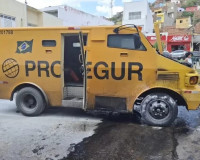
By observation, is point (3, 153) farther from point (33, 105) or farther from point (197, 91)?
point (197, 91)

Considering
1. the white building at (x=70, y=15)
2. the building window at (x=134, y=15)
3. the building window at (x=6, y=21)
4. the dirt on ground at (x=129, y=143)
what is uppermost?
the building window at (x=134, y=15)

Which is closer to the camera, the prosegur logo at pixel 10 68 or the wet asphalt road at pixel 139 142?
the wet asphalt road at pixel 139 142

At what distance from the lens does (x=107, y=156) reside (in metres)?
3.94

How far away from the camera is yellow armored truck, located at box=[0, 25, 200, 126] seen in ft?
17.6

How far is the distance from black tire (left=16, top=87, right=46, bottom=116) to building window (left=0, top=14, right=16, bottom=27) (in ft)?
41.8

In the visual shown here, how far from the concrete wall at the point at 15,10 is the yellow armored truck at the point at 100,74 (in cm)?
1275

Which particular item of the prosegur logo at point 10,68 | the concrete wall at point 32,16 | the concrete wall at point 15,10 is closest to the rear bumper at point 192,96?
the prosegur logo at point 10,68

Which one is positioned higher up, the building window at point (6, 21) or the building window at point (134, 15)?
the building window at point (134, 15)

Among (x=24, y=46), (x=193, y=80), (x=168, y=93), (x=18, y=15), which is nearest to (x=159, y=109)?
(x=168, y=93)

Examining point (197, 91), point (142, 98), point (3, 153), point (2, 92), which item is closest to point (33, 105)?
point (2, 92)

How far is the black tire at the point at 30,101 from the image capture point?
20.2 feet

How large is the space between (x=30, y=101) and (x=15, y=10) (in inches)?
574

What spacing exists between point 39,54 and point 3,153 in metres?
2.77

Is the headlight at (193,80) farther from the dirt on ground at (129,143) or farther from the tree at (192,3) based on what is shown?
the tree at (192,3)
